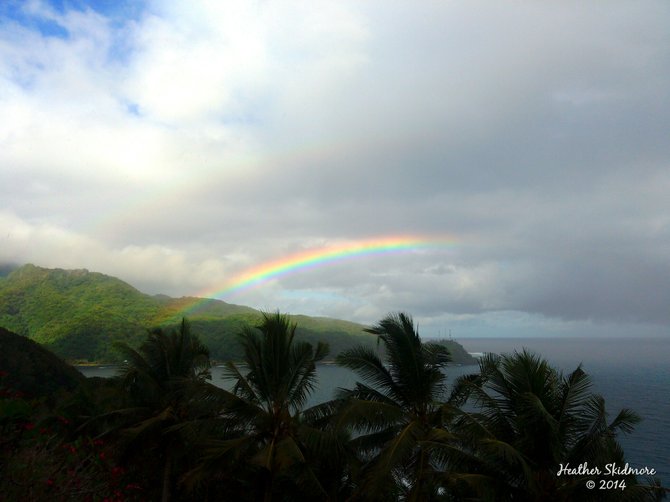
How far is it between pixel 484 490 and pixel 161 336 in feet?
40.3

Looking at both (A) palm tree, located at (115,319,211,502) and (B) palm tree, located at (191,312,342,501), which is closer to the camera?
(B) palm tree, located at (191,312,342,501)

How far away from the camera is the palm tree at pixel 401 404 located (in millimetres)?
10383

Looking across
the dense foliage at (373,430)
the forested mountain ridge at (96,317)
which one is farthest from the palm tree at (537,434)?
the forested mountain ridge at (96,317)

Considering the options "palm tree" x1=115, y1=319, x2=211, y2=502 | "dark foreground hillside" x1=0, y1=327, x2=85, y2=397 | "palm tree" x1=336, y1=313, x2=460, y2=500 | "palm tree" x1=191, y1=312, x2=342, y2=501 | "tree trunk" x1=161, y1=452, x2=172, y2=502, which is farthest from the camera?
"dark foreground hillside" x1=0, y1=327, x2=85, y2=397

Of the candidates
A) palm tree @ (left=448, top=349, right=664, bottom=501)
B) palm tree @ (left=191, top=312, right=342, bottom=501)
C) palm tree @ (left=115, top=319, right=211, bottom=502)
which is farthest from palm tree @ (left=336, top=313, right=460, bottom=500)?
palm tree @ (left=115, top=319, right=211, bottom=502)

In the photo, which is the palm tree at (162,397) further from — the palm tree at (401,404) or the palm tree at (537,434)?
the palm tree at (537,434)

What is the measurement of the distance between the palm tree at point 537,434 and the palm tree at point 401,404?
0.99 meters

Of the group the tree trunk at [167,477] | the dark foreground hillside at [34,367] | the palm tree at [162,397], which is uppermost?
the palm tree at [162,397]

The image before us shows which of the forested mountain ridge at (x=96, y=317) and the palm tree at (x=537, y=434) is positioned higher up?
the palm tree at (x=537, y=434)

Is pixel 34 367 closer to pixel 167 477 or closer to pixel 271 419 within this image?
pixel 167 477

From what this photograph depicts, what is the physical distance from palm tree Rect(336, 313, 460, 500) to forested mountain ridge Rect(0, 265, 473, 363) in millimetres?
76205

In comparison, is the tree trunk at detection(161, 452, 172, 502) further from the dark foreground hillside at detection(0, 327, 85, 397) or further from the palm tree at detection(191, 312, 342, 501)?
the dark foreground hillside at detection(0, 327, 85, 397)

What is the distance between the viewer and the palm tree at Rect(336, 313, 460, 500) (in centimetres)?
1038

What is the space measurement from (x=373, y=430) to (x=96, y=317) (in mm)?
135072
